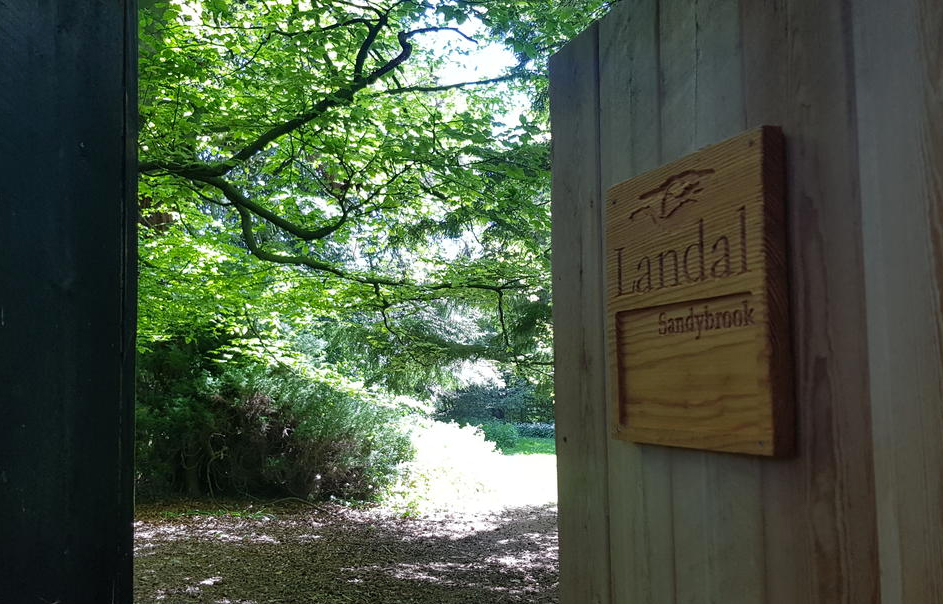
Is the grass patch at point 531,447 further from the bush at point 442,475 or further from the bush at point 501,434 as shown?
the bush at point 442,475

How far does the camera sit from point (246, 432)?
8945 mm

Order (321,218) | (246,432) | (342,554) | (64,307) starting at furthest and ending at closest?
(246,432) → (321,218) → (342,554) → (64,307)

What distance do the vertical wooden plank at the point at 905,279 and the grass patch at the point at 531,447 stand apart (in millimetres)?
15143

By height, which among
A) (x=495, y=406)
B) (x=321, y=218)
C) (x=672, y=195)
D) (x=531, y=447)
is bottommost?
(x=531, y=447)

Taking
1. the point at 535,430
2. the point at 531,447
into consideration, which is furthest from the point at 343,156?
the point at 535,430

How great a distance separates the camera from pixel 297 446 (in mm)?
8930

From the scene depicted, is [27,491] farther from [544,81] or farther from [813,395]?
[544,81]

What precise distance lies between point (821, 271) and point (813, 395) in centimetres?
20

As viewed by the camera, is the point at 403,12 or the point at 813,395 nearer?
the point at 813,395

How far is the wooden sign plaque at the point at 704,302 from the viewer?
1.23 m

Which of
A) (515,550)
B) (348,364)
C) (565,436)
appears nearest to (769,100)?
(565,436)

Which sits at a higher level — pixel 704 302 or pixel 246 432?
pixel 704 302

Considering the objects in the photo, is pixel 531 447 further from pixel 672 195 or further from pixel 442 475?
pixel 672 195

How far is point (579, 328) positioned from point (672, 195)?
1.67 ft
